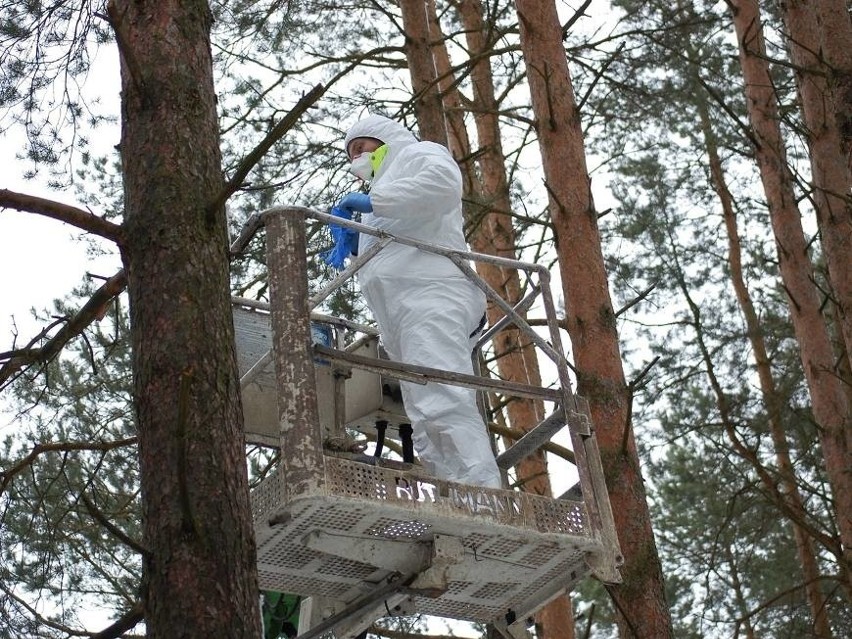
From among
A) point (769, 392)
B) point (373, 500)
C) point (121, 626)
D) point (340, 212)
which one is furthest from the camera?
point (769, 392)

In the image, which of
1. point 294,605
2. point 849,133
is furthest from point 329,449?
point 849,133

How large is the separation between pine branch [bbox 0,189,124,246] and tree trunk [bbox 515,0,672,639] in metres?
3.14

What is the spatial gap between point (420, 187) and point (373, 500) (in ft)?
5.32

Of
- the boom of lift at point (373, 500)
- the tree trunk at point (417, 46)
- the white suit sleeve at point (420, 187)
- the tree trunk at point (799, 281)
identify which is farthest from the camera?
the tree trunk at point (799, 281)

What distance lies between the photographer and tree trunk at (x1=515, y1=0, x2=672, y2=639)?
6855 millimetres

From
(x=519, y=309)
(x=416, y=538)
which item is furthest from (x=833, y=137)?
(x=416, y=538)

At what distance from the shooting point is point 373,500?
518cm

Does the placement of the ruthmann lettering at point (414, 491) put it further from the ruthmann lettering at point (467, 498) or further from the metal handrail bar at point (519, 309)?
the metal handrail bar at point (519, 309)

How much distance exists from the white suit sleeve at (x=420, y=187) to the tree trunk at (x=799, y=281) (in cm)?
437

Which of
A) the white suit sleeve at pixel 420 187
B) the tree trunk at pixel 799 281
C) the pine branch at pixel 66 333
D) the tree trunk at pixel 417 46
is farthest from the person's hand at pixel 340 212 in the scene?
the tree trunk at pixel 799 281

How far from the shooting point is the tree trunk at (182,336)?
12.8 feet

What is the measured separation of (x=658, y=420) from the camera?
16.5m

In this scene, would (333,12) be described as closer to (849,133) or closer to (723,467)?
(849,133)

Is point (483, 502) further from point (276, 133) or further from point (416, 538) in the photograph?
point (276, 133)
